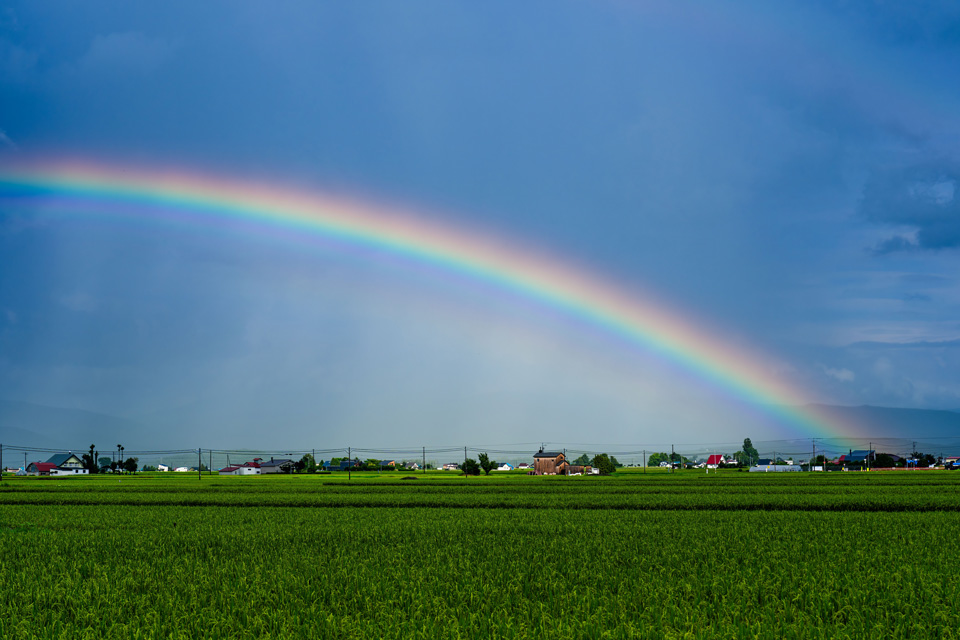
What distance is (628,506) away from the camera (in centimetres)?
4078

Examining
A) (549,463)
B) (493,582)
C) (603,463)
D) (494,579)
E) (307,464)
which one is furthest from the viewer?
(307,464)

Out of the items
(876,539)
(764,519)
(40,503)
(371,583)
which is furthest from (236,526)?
(40,503)

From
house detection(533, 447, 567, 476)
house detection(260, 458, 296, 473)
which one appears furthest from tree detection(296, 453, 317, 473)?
house detection(533, 447, 567, 476)

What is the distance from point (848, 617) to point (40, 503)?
199 feet

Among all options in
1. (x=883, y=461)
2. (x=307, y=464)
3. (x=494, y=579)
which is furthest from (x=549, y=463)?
(x=494, y=579)

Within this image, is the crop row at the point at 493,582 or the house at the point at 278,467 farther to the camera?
the house at the point at 278,467

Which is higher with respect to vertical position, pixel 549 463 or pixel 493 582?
pixel 493 582

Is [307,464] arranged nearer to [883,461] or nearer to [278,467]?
[278,467]

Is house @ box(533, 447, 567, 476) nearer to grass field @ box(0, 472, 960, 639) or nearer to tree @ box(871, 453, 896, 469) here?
tree @ box(871, 453, 896, 469)

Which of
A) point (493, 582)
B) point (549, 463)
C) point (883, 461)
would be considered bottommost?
point (883, 461)

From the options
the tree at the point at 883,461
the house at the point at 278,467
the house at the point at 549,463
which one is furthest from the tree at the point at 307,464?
the tree at the point at 883,461

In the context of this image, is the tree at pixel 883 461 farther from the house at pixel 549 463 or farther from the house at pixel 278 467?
the house at pixel 278 467

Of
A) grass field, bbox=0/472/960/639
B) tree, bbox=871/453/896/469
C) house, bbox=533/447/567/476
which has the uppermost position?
grass field, bbox=0/472/960/639

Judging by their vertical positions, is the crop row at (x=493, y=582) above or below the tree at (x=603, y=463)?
above
